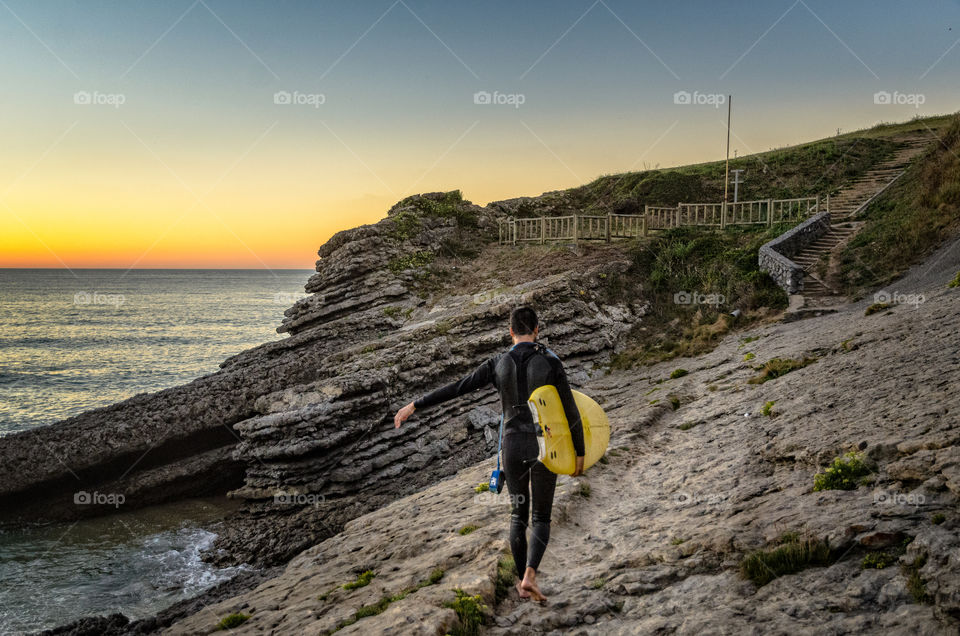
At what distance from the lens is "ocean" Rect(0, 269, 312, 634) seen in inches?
542

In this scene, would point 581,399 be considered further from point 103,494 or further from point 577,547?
point 103,494

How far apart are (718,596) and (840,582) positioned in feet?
3.27

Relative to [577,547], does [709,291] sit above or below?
above

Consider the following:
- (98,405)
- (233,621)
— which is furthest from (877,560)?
(98,405)

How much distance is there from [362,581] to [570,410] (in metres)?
4.39

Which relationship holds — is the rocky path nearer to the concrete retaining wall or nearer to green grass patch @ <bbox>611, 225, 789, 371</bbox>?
the concrete retaining wall

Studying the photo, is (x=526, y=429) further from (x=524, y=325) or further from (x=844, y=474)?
(x=844, y=474)

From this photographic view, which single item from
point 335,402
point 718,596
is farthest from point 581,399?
point 335,402

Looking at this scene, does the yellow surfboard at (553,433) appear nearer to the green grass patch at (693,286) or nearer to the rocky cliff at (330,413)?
the rocky cliff at (330,413)

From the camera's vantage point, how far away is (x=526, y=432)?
5332 millimetres

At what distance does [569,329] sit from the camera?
21.7m

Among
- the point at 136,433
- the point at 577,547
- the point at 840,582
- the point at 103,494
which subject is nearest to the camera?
the point at 840,582

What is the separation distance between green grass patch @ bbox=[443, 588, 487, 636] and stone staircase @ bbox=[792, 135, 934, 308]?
673 inches

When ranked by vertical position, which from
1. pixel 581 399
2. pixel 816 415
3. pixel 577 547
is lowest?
pixel 577 547
